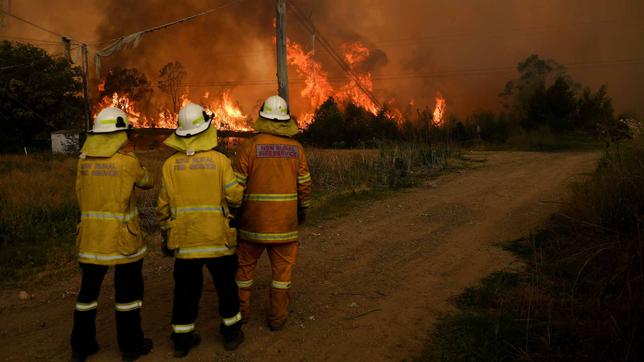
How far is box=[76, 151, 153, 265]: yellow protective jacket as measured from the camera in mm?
3748

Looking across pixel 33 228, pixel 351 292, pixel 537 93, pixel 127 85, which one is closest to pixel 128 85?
pixel 127 85

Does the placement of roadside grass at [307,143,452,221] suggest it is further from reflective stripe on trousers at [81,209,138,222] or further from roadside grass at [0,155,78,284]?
reflective stripe on trousers at [81,209,138,222]

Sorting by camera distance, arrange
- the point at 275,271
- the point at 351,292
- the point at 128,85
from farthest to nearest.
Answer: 1. the point at 128,85
2. the point at 351,292
3. the point at 275,271

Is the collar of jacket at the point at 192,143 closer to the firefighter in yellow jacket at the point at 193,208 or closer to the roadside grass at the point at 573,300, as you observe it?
the firefighter in yellow jacket at the point at 193,208

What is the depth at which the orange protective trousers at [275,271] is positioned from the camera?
4.42m

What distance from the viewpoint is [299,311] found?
4949 mm

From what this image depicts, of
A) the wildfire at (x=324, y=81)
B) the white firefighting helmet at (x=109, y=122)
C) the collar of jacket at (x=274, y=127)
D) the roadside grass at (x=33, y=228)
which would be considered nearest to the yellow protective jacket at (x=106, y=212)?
the white firefighting helmet at (x=109, y=122)

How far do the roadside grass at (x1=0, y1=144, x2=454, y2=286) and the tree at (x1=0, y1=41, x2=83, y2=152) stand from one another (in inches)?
697

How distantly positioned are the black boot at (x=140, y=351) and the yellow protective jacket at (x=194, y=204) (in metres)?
0.86

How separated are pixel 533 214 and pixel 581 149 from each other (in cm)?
1979

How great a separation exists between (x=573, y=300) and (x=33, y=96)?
37.6m

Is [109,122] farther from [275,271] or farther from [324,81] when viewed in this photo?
[324,81]

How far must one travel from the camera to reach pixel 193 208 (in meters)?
3.82

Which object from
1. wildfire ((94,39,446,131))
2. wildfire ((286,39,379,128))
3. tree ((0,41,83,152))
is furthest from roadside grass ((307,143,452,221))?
tree ((0,41,83,152))
